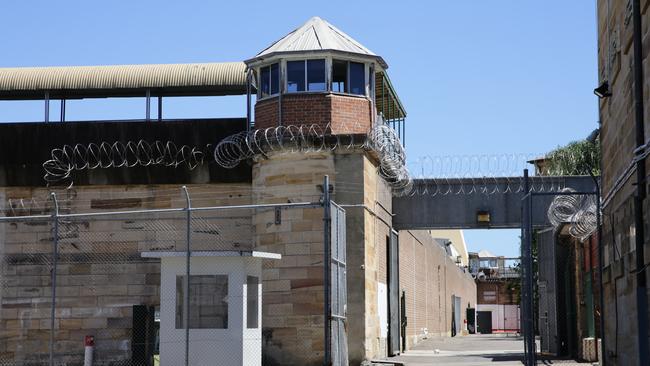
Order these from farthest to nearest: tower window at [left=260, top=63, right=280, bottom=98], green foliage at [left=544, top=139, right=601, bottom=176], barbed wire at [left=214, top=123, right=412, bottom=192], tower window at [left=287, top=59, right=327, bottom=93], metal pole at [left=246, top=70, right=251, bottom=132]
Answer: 1. green foliage at [left=544, top=139, right=601, bottom=176]
2. metal pole at [left=246, top=70, right=251, bottom=132]
3. tower window at [left=260, top=63, right=280, bottom=98]
4. tower window at [left=287, top=59, right=327, bottom=93]
5. barbed wire at [left=214, top=123, right=412, bottom=192]

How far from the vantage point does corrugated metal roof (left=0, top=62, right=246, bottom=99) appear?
79.8ft

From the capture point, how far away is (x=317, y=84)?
22.1 meters

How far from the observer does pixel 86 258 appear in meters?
22.5

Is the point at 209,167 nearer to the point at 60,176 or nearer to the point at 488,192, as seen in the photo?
the point at 60,176

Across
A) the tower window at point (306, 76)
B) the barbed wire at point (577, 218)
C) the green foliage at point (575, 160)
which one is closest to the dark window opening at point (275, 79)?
the tower window at point (306, 76)

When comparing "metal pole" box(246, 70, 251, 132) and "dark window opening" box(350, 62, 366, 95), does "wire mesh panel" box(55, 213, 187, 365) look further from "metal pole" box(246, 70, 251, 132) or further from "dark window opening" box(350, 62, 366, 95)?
"dark window opening" box(350, 62, 366, 95)

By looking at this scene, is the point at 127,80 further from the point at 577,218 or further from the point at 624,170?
the point at 624,170

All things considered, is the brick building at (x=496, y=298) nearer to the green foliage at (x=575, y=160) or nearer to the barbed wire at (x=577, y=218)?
the green foliage at (x=575, y=160)

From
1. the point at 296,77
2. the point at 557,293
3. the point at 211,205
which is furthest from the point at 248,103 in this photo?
the point at 557,293

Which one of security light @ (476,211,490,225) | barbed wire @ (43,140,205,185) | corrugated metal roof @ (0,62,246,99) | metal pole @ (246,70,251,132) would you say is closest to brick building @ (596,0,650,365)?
metal pole @ (246,70,251,132)

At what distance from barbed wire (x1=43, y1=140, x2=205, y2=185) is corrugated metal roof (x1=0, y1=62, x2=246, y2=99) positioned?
1.83 meters

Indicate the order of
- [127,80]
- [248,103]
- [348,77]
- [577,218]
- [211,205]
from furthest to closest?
[127,80] → [248,103] → [211,205] → [348,77] → [577,218]

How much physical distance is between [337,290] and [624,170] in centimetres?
579

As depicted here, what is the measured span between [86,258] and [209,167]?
10.8 ft
